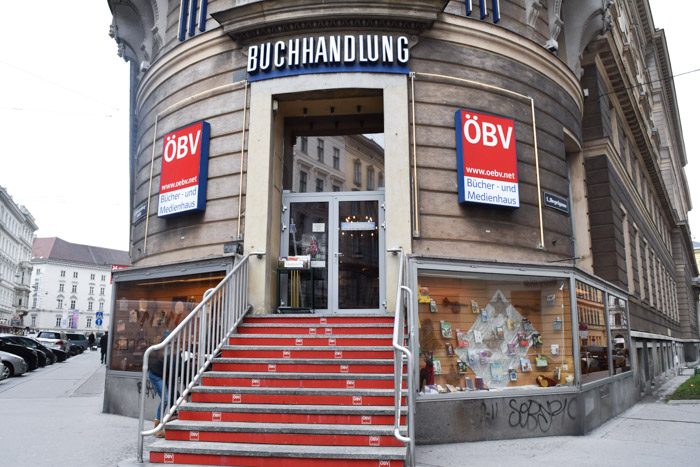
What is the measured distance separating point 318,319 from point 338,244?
7.03 feet

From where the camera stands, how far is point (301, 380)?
780 cm

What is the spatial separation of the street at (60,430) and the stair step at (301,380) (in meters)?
1.50

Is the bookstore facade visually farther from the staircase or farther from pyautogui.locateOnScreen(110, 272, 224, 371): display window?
the staircase

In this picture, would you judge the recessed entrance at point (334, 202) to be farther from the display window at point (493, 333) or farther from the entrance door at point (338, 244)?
the display window at point (493, 333)

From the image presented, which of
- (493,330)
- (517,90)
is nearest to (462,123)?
(517,90)

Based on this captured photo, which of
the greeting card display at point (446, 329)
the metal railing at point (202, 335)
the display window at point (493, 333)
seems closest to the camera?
the metal railing at point (202, 335)

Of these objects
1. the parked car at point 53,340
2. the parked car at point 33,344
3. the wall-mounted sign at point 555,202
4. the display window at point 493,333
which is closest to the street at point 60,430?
the display window at point 493,333

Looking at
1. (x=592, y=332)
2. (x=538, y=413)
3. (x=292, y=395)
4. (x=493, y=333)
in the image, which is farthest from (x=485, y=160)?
(x=292, y=395)

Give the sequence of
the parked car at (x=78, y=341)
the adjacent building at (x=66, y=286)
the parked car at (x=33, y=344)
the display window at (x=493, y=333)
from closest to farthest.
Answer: the display window at (x=493, y=333) → the parked car at (x=33, y=344) → the parked car at (x=78, y=341) → the adjacent building at (x=66, y=286)

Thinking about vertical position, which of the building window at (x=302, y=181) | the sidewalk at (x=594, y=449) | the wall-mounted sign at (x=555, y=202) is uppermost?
the building window at (x=302, y=181)

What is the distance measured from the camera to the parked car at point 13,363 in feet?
64.8

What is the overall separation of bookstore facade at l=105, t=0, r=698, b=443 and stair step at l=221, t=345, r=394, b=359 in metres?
0.90

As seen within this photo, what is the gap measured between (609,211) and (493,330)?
28.6 ft

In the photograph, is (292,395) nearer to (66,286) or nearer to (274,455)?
(274,455)
